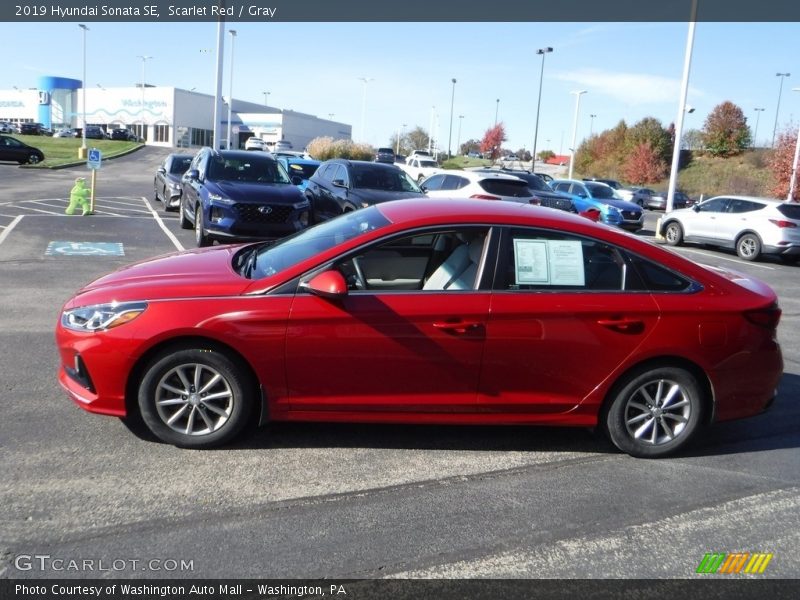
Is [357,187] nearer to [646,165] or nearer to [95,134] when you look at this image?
[646,165]

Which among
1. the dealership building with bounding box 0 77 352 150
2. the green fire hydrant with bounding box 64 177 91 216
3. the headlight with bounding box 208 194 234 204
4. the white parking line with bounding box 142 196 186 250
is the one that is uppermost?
the dealership building with bounding box 0 77 352 150

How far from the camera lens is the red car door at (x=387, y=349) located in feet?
14.2

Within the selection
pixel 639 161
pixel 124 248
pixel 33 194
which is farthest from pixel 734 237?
pixel 639 161

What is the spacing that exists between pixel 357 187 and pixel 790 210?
1072 centimetres

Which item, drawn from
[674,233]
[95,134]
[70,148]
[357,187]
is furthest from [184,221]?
[95,134]

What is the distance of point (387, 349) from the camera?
4375 mm

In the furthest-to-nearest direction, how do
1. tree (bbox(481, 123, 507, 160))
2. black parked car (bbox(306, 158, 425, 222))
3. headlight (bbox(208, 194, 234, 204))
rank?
tree (bbox(481, 123, 507, 160)), black parked car (bbox(306, 158, 425, 222)), headlight (bbox(208, 194, 234, 204))

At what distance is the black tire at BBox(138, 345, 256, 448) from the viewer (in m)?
4.33

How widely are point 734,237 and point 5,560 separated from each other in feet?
60.8

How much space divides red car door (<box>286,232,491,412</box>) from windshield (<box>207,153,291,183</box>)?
976cm

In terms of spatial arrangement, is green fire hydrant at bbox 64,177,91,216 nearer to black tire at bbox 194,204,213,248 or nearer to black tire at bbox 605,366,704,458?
black tire at bbox 194,204,213,248

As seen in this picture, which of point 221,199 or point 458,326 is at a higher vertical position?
point 221,199

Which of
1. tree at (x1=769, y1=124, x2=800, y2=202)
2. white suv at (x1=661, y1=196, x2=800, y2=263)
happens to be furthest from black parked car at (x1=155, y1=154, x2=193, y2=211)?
tree at (x1=769, y1=124, x2=800, y2=202)

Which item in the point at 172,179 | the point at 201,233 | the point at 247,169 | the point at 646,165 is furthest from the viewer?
the point at 646,165
